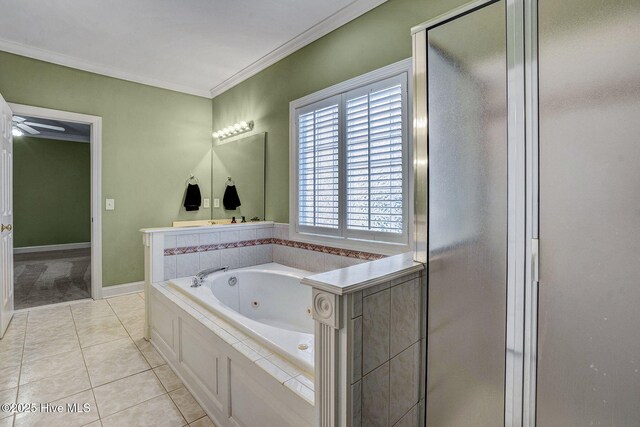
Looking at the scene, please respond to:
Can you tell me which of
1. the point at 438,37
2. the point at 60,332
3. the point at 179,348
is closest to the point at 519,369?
the point at 438,37

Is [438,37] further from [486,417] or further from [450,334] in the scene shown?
[486,417]

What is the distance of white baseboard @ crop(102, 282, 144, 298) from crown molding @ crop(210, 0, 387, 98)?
271 centimetres

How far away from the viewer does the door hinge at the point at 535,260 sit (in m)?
1.03

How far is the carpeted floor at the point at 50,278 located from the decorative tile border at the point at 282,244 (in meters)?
1.89

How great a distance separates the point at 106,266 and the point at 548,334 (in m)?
4.08

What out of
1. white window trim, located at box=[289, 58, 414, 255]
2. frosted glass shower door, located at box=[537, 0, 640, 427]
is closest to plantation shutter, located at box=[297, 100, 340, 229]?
white window trim, located at box=[289, 58, 414, 255]

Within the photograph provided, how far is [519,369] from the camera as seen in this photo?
3.51ft

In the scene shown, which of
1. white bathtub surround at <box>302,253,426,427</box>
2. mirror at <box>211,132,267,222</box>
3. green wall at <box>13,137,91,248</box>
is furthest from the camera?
green wall at <box>13,137,91,248</box>

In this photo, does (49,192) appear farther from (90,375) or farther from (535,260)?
(535,260)

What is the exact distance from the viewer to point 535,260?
1034 millimetres

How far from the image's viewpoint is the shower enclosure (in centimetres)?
88

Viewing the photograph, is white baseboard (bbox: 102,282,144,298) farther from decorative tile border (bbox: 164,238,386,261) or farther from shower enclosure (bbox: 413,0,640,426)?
shower enclosure (bbox: 413,0,640,426)

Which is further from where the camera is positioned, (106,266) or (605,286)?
(106,266)

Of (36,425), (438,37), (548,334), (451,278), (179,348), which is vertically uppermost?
(438,37)
